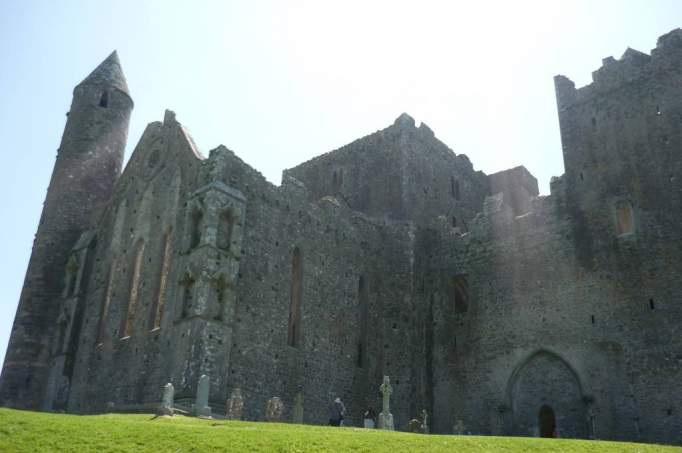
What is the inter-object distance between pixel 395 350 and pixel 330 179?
10.3 m

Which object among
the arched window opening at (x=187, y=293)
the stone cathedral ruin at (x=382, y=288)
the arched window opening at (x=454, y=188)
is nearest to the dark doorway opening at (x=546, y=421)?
the stone cathedral ruin at (x=382, y=288)

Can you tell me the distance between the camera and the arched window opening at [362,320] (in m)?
26.0

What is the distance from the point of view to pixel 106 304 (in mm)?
26359

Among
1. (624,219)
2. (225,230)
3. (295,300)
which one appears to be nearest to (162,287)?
(225,230)

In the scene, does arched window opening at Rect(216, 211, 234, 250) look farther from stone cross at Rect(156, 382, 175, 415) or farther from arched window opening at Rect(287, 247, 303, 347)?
stone cross at Rect(156, 382, 175, 415)

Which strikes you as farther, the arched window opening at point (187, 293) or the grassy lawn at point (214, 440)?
the arched window opening at point (187, 293)

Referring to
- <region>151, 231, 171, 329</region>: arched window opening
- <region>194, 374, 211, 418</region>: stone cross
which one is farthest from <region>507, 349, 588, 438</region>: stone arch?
<region>151, 231, 171, 329</region>: arched window opening

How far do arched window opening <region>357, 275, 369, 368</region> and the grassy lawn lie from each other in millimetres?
10051

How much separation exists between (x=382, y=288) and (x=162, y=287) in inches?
347

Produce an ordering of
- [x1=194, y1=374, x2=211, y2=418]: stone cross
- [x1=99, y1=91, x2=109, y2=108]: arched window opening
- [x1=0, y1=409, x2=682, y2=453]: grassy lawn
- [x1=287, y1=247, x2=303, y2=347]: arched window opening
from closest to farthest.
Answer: [x1=0, y1=409, x2=682, y2=453]: grassy lawn → [x1=194, y1=374, x2=211, y2=418]: stone cross → [x1=287, y1=247, x2=303, y2=347]: arched window opening → [x1=99, y1=91, x2=109, y2=108]: arched window opening

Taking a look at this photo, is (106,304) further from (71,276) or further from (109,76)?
(109,76)

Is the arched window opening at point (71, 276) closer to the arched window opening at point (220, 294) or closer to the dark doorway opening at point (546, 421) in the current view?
the arched window opening at point (220, 294)

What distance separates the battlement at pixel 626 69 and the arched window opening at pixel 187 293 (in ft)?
52.0

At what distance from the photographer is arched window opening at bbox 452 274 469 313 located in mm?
27531
